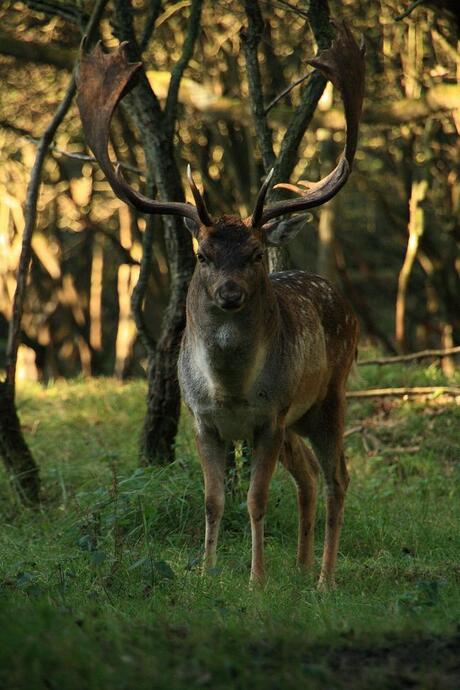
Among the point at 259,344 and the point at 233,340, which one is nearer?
the point at 233,340

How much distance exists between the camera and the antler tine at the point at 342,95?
7.14 meters

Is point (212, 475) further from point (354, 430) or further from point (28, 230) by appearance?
point (354, 430)

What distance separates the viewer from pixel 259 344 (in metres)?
6.82

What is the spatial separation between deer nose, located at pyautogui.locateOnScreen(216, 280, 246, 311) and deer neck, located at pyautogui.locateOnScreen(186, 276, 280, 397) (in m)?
0.23

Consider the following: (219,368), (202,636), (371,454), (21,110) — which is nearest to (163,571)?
(219,368)

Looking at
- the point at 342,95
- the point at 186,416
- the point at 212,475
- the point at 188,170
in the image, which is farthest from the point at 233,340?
the point at 186,416

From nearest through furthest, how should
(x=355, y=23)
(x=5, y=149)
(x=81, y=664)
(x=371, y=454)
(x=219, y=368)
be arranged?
(x=81, y=664), (x=219, y=368), (x=371, y=454), (x=355, y=23), (x=5, y=149)

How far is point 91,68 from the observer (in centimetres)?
784

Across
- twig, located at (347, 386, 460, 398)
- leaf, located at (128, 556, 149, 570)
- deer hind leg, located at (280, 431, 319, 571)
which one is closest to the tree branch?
deer hind leg, located at (280, 431, 319, 571)

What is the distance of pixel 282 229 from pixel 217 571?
6.50 ft

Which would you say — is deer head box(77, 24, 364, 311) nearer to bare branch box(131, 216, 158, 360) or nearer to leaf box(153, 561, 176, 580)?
leaf box(153, 561, 176, 580)

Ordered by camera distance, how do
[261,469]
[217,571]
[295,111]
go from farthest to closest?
[295,111], [261,469], [217,571]

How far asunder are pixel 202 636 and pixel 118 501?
11.0ft

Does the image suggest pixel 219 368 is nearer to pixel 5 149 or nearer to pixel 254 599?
pixel 254 599
